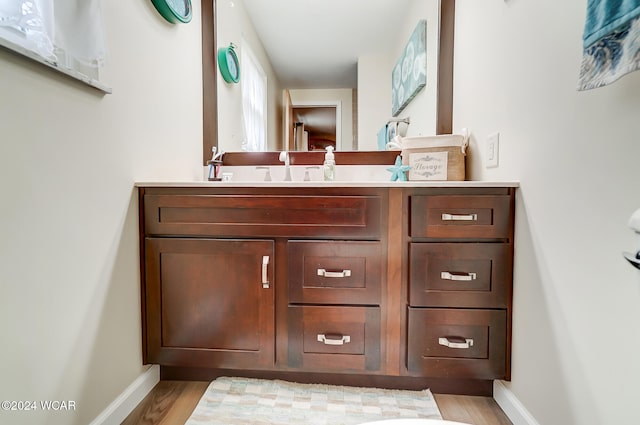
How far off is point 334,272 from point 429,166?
2.28 ft

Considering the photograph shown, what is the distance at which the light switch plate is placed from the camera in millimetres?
1230

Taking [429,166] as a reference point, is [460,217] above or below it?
below

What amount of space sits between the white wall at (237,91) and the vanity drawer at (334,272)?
33.1 inches

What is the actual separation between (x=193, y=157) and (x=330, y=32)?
42.2 inches

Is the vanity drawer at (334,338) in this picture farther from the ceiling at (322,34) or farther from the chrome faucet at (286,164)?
the ceiling at (322,34)

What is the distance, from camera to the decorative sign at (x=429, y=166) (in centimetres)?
143

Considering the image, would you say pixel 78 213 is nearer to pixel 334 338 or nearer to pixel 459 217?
pixel 334 338

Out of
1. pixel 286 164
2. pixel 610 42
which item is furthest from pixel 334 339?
pixel 610 42

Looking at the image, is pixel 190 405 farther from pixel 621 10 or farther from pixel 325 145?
pixel 621 10

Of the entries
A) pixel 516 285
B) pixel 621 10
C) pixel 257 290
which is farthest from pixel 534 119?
pixel 257 290

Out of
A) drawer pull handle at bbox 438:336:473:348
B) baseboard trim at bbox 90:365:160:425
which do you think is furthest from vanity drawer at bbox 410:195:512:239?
baseboard trim at bbox 90:365:160:425

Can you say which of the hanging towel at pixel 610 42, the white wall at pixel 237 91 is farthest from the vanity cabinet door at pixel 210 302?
the hanging towel at pixel 610 42

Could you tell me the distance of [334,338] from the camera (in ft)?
3.97

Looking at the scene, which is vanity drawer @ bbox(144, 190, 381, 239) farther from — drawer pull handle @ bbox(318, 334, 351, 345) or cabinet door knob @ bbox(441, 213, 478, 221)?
drawer pull handle @ bbox(318, 334, 351, 345)
